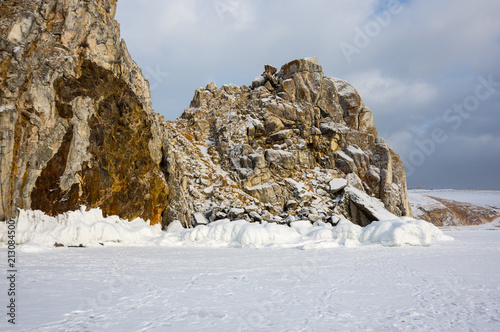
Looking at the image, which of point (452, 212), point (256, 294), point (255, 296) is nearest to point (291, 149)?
point (256, 294)

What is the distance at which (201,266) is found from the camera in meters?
11.9

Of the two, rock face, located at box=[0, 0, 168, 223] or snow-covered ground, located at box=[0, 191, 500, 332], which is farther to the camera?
rock face, located at box=[0, 0, 168, 223]

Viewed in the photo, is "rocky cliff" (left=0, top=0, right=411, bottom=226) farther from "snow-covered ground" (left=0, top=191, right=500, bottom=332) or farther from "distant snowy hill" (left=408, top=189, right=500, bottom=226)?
"distant snowy hill" (left=408, top=189, right=500, bottom=226)

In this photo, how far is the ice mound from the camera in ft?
60.0

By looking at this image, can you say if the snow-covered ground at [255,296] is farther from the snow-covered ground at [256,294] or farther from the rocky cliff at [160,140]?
the rocky cliff at [160,140]

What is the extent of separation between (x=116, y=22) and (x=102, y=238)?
19038 mm

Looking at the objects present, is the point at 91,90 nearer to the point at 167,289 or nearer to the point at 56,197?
the point at 56,197

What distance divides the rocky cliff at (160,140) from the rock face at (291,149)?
0.17 metres

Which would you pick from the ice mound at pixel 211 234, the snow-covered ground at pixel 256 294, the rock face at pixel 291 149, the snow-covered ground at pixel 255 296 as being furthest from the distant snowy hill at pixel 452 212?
the snow-covered ground at pixel 255 296

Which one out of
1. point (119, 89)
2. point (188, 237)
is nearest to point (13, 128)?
point (119, 89)

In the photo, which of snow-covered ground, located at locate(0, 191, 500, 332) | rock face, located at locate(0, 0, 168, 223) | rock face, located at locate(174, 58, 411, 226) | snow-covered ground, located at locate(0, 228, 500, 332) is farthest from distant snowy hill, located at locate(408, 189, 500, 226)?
rock face, located at locate(0, 0, 168, 223)

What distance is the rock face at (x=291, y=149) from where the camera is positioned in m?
35.7

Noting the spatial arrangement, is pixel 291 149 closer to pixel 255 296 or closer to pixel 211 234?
pixel 211 234

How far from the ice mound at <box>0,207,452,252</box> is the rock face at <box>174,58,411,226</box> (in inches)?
417
